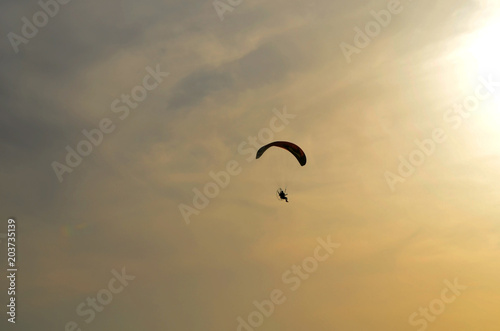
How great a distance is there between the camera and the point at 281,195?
149 feet

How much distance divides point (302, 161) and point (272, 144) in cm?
454

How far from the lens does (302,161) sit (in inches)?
1962

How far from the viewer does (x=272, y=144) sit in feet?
158

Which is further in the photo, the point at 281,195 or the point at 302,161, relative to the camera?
the point at 302,161

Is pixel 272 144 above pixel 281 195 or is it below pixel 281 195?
above

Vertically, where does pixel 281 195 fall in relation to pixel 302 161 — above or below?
below

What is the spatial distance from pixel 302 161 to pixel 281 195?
21.4 ft

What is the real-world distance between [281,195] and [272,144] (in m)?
6.48
